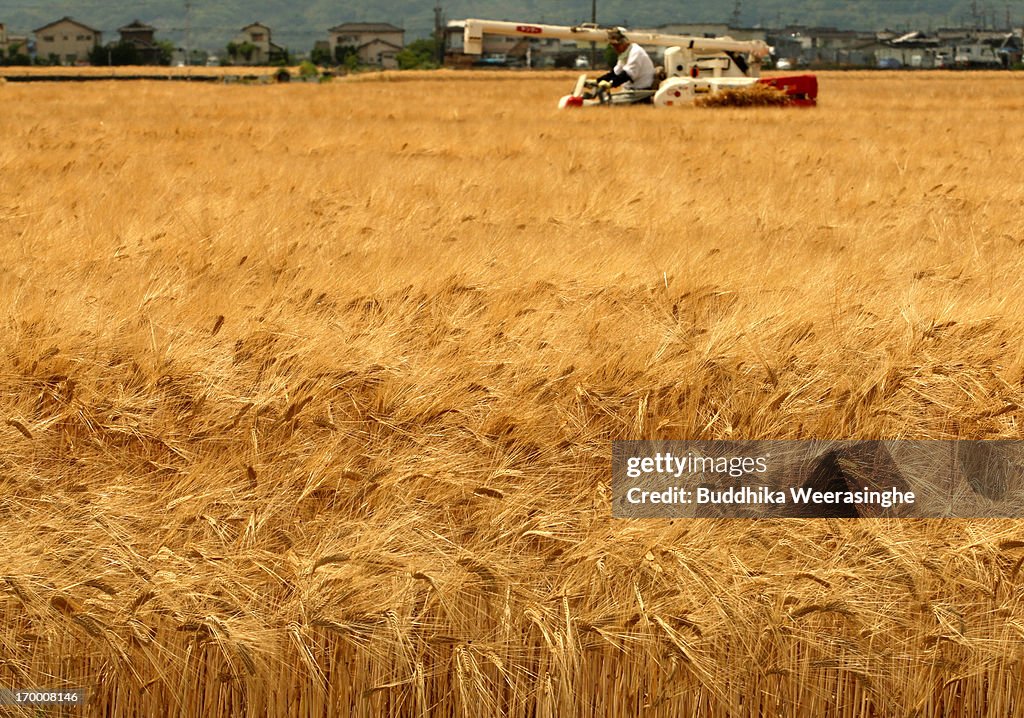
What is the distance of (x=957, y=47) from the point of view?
138 m

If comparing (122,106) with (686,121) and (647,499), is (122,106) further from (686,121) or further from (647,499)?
(647,499)

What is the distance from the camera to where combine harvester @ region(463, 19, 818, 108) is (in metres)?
22.7

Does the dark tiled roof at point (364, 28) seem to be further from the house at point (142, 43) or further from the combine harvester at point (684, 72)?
the combine harvester at point (684, 72)

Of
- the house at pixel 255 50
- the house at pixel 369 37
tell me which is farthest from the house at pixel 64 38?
the house at pixel 369 37

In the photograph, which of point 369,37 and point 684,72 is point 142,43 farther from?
point 684,72

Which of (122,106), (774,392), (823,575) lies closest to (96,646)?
(823,575)

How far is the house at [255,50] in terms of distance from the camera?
12150 cm

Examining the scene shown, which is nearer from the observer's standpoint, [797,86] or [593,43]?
[797,86]

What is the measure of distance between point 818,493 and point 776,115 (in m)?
17.6

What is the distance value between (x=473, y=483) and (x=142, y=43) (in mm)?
129885

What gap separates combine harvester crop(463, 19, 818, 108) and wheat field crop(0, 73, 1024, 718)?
678 inches

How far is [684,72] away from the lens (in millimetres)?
25344

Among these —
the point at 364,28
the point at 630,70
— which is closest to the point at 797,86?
the point at 630,70

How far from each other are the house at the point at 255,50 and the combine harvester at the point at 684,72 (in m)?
84.9
